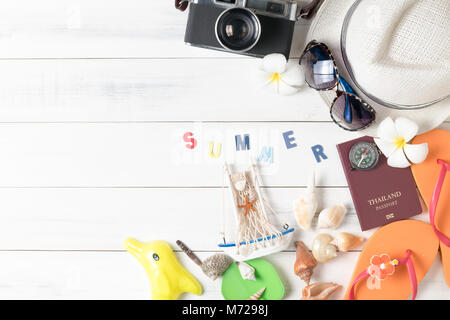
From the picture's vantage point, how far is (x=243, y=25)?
0.78 meters

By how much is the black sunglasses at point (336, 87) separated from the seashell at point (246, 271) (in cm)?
35

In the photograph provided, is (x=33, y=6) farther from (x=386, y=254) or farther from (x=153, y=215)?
(x=386, y=254)

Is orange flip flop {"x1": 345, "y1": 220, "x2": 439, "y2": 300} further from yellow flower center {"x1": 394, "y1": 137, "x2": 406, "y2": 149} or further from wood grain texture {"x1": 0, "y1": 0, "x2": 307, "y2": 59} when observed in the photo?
wood grain texture {"x1": 0, "y1": 0, "x2": 307, "y2": 59}

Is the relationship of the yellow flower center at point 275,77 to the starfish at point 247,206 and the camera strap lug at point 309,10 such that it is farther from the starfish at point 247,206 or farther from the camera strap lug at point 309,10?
the starfish at point 247,206

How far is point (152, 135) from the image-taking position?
0.88m

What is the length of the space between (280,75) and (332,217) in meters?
0.31

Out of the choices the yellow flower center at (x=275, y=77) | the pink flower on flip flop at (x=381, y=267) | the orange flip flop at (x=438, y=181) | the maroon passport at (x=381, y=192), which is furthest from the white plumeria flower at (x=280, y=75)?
the pink flower on flip flop at (x=381, y=267)

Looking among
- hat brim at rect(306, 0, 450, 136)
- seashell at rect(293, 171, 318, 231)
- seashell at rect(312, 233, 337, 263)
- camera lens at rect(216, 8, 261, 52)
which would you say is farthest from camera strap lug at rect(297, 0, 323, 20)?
seashell at rect(312, 233, 337, 263)

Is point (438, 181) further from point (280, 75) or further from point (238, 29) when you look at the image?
point (238, 29)

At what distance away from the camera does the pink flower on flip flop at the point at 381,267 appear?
2.71 ft

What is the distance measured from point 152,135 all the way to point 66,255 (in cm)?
32
